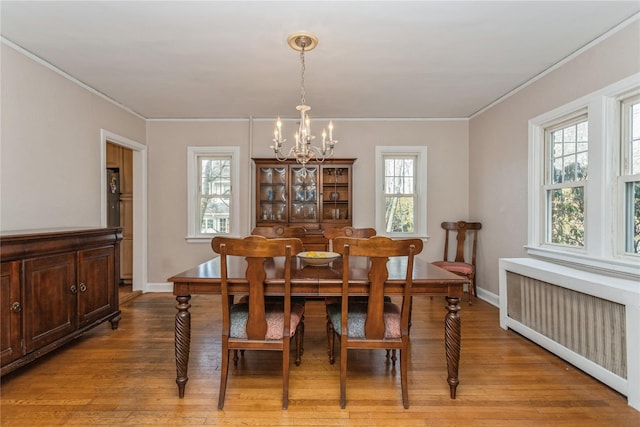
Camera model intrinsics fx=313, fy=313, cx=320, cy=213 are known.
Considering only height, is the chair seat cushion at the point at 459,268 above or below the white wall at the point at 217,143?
below

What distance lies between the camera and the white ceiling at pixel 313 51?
2.06 meters

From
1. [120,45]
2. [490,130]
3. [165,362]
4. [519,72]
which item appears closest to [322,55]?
[120,45]

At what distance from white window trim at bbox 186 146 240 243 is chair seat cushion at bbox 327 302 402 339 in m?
2.74

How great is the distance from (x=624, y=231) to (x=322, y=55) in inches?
105

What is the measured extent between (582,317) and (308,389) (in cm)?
195

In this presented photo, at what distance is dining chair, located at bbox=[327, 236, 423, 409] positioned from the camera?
166 cm

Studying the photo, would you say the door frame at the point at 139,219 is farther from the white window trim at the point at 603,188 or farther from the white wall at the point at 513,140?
the white window trim at the point at 603,188

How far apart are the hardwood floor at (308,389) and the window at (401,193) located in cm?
192

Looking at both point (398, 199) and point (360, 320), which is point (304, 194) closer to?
point (398, 199)

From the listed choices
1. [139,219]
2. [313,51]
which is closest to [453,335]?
[313,51]

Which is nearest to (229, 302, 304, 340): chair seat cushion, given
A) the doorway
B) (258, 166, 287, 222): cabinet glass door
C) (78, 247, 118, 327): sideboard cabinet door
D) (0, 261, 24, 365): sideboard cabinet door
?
(0, 261, 24, 365): sideboard cabinet door

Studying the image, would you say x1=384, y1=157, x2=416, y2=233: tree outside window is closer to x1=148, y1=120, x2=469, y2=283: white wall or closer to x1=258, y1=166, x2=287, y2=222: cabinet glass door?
x1=148, y1=120, x2=469, y2=283: white wall

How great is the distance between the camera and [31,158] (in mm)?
2617

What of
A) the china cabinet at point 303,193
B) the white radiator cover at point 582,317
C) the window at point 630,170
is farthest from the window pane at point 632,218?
the china cabinet at point 303,193
